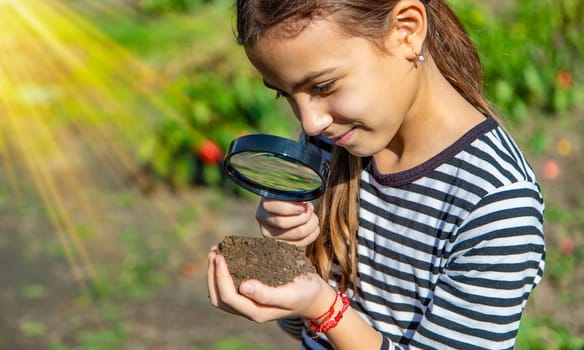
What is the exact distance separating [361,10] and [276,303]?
622mm

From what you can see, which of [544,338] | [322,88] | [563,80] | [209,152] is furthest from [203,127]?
[322,88]

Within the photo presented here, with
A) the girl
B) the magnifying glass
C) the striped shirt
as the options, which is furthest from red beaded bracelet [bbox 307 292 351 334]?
the magnifying glass

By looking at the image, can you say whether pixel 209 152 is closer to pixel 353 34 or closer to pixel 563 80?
pixel 563 80

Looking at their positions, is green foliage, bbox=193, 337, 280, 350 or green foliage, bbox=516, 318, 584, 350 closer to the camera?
green foliage, bbox=516, 318, 584, 350

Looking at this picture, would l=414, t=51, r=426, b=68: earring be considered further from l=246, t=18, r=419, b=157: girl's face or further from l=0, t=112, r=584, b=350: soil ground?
l=0, t=112, r=584, b=350: soil ground

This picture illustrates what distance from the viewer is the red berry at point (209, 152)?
18.0ft

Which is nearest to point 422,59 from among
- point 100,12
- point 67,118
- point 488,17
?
point 488,17

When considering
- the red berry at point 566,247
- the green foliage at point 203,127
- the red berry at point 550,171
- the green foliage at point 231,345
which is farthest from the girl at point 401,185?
the green foliage at point 203,127

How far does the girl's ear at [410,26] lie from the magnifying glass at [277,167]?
0.98ft

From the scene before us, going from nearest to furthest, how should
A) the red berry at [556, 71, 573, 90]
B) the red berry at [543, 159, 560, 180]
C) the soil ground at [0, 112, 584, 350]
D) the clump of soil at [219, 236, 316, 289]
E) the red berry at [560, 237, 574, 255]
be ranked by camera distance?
1. the clump of soil at [219, 236, 316, 289]
2. the soil ground at [0, 112, 584, 350]
3. the red berry at [560, 237, 574, 255]
4. the red berry at [543, 159, 560, 180]
5. the red berry at [556, 71, 573, 90]

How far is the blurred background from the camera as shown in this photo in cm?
441

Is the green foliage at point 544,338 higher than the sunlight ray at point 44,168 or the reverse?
higher

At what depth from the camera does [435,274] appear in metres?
1.88

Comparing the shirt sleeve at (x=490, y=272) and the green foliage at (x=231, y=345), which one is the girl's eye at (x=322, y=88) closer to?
the shirt sleeve at (x=490, y=272)
